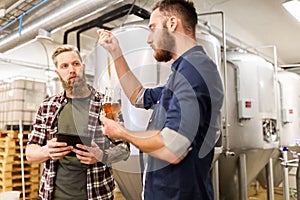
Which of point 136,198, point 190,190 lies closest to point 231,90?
point 136,198

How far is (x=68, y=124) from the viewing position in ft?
4.81

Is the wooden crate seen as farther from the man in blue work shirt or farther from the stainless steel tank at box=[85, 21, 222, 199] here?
the man in blue work shirt

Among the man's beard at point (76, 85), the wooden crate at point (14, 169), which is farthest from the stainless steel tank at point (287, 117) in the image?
the man's beard at point (76, 85)

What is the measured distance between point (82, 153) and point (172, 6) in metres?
0.79

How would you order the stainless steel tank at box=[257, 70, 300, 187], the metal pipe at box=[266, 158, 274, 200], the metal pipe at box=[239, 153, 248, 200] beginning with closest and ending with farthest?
the metal pipe at box=[239, 153, 248, 200] → the metal pipe at box=[266, 158, 274, 200] → the stainless steel tank at box=[257, 70, 300, 187]

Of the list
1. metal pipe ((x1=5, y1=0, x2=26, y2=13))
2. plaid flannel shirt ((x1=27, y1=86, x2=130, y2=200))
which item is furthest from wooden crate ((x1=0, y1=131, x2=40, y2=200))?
plaid flannel shirt ((x1=27, y1=86, x2=130, y2=200))

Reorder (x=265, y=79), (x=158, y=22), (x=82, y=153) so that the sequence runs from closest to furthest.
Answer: (x=158, y=22) < (x=82, y=153) < (x=265, y=79)

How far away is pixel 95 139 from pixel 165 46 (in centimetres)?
67

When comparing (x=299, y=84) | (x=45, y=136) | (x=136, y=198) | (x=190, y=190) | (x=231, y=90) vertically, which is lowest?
(x=136, y=198)

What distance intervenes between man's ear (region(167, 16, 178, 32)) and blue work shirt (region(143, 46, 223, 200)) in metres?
0.11

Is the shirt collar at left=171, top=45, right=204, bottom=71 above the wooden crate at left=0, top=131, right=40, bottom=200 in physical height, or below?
above

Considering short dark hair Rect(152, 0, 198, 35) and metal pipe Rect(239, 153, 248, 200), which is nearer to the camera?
short dark hair Rect(152, 0, 198, 35)

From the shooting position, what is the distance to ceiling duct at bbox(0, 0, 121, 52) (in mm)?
2536

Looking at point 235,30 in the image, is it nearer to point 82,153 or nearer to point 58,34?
point 58,34
